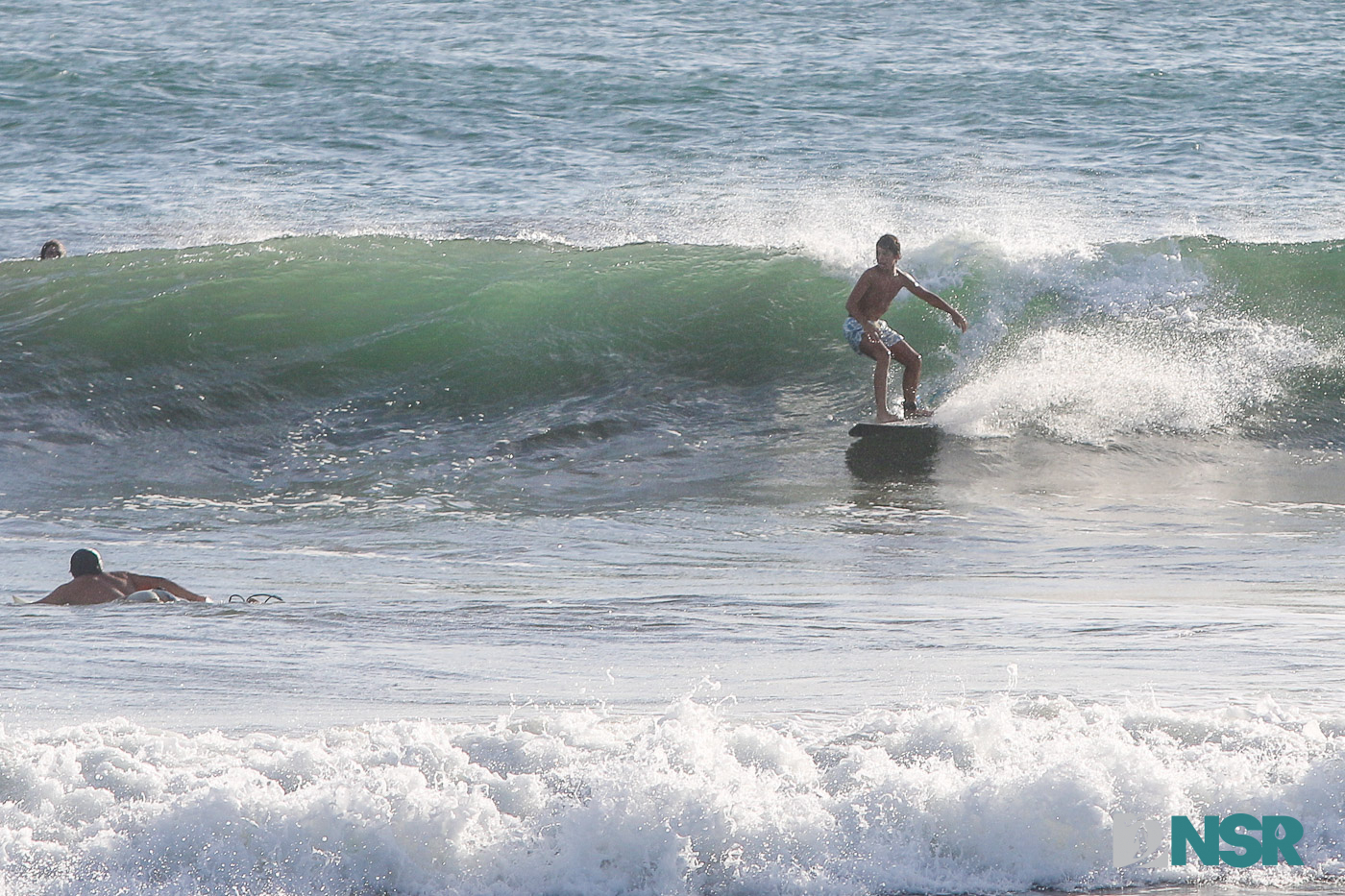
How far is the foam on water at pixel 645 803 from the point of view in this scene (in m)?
3.63

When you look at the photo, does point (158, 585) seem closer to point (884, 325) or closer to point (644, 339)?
point (884, 325)

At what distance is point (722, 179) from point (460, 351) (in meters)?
8.65

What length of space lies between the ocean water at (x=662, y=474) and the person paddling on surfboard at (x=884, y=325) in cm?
36

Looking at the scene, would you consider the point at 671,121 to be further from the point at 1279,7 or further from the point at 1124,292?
the point at 1279,7

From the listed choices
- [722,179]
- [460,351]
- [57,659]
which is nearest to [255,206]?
[722,179]

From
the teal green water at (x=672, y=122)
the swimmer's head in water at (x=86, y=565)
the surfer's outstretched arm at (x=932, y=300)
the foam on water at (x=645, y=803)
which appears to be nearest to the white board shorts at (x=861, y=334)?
the surfer's outstretched arm at (x=932, y=300)

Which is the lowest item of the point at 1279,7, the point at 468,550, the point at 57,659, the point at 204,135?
the point at 468,550

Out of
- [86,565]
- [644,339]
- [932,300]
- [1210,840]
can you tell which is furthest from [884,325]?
[1210,840]

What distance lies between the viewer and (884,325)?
33.2 ft

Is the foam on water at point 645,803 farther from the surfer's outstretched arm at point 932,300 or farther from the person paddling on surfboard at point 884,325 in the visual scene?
the surfer's outstretched arm at point 932,300

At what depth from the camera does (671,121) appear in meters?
22.9

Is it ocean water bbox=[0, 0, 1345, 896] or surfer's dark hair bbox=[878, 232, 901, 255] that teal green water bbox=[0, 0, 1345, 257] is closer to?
ocean water bbox=[0, 0, 1345, 896]

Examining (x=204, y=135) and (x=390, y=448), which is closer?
(x=390, y=448)

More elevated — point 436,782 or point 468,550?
point 436,782
